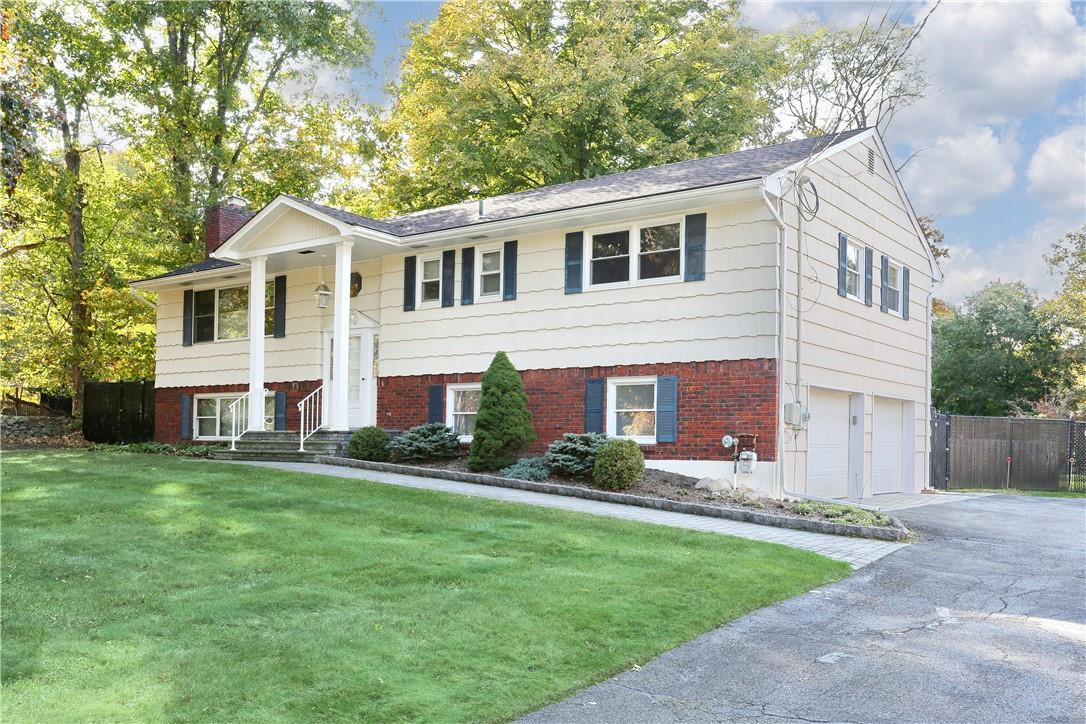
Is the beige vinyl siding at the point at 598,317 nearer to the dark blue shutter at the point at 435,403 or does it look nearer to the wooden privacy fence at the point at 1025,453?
the dark blue shutter at the point at 435,403

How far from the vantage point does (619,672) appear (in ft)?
16.6

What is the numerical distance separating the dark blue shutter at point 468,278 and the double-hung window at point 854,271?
6.93 m

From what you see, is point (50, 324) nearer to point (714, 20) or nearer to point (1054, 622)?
point (714, 20)

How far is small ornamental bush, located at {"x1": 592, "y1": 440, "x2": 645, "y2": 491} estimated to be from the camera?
40.4ft

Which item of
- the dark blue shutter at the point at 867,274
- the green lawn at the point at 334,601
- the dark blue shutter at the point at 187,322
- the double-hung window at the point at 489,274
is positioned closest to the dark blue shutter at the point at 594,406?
the double-hung window at the point at 489,274

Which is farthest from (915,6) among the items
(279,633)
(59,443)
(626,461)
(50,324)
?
(50,324)

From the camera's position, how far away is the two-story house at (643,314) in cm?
1334

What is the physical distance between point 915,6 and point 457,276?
938 centimetres

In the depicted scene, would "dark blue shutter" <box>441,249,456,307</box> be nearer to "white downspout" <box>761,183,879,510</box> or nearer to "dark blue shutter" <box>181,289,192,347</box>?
"white downspout" <box>761,183,879,510</box>

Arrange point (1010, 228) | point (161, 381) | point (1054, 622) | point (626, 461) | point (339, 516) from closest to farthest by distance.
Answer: point (1054, 622) < point (339, 516) < point (626, 461) < point (161, 381) < point (1010, 228)

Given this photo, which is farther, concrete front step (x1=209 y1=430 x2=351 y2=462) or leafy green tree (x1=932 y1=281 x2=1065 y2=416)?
leafy green tree (x1=932 y1=281 x2=1065 y2=416)

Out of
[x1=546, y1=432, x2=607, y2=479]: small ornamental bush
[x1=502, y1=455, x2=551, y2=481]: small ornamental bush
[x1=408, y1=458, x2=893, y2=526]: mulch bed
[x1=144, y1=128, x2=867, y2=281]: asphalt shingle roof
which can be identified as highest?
[x1=144, y1=128, x2=867, y2=281]: asphalt shingle roof

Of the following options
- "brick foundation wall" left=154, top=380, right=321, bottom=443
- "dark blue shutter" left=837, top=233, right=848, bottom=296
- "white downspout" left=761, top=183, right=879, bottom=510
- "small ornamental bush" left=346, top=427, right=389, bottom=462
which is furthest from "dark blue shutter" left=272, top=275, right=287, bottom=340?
"dark blue shutter" left=837, top=233, right=848, bottom=296

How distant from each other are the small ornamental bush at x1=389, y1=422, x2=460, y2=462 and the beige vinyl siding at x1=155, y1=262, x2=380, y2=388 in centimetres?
335
